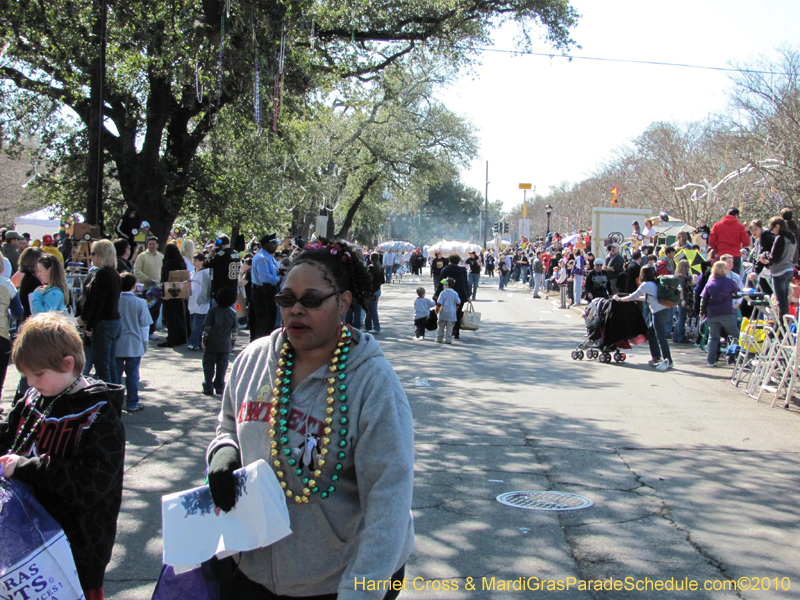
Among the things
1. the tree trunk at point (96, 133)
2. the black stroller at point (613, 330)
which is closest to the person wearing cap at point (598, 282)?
the black stroller at point (613, 330)

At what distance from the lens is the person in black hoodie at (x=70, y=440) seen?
2904 mm

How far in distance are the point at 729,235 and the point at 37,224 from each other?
65.8 feet

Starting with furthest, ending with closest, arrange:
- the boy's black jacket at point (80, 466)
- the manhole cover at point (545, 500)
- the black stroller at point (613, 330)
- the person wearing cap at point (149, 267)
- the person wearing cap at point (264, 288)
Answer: the person wearing cap at point (149, 267), the black stroller at point (613, 330), the person wearing cap at point (264, 288), the manhole cover at point (545, 500), the boy's black jacket at point (80, 466)

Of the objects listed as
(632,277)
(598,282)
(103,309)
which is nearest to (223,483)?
(103,309)

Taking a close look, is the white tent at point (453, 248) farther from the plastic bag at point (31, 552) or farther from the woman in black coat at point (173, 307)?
the plastic bag at point (31, 552)

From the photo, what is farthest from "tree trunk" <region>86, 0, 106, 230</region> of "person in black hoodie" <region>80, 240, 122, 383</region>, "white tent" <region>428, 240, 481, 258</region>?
"white tent" <region>428, 240, 481, 258</region>

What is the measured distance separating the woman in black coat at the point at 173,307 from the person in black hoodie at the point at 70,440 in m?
10.6

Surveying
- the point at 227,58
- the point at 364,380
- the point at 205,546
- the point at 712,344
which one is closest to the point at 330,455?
the point at 364,380

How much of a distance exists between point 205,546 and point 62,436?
1.02 m

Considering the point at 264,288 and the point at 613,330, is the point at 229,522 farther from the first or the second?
the point at 613,330

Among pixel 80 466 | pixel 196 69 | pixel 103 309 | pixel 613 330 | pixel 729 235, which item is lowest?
pixel 613 330

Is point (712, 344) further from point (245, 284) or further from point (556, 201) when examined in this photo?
point (556, 201)

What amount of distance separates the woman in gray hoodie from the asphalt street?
1933mm

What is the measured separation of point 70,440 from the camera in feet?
9.69
